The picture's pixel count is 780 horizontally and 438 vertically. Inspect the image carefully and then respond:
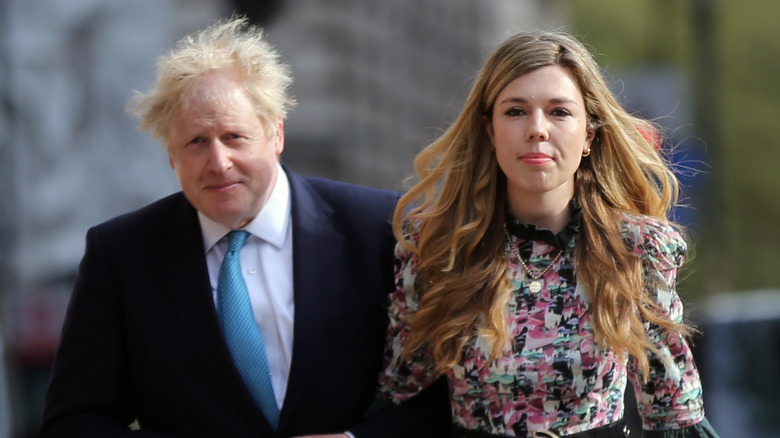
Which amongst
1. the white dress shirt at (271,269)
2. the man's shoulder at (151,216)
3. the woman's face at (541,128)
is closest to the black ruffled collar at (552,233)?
the woman's face at (541,128)

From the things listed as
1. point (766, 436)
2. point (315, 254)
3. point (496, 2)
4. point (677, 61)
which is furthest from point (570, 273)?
point (677, 61)

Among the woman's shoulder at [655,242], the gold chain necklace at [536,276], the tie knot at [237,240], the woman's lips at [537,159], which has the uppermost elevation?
the woman's lips at [537,159]

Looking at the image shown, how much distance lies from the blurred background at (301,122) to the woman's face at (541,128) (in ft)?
1.44

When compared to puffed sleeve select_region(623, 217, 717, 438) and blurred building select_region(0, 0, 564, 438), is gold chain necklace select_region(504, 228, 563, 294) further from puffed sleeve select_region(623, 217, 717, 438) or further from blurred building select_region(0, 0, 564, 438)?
blurred building select_region(0, 0, 564, 438)

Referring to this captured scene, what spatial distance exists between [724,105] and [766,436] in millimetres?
13492

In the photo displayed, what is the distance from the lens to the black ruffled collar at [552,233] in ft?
10.9

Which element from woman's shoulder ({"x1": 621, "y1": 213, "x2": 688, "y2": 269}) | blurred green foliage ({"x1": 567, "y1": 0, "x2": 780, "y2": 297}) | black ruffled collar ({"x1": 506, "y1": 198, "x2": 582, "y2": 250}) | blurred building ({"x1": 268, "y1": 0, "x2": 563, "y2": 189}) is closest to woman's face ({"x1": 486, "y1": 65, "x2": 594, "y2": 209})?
black ruffled collar ({"x1": 506, "y1": 198, "x2": 582, "y2": 250})

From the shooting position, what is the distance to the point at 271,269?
3568mm

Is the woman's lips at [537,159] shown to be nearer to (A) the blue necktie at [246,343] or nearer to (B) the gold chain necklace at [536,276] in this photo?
(B) the gold chain necklace at [536,276]

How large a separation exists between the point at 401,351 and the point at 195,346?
0.62 metres

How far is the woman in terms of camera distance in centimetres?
320

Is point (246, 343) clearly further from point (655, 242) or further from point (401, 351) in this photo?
point (655, 242)

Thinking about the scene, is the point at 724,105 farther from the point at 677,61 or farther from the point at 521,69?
the point at 521,69

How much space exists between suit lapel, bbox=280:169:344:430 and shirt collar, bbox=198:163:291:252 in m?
0.04
